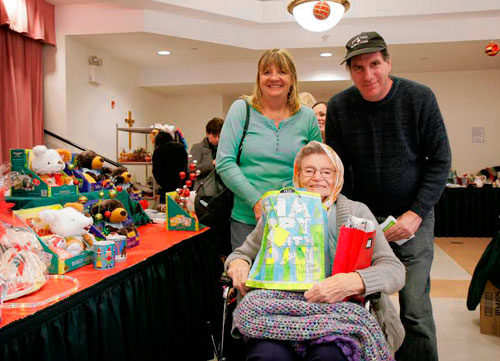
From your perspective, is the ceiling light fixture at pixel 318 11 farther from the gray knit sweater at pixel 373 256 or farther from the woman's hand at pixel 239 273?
the woman's hand at pixel 239 273

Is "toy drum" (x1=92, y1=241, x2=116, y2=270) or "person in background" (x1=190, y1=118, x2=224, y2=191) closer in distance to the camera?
"toy drum" (x1=92, y1=241, x2=116, y2=270)

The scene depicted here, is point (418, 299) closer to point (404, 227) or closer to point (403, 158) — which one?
point (404, 227)

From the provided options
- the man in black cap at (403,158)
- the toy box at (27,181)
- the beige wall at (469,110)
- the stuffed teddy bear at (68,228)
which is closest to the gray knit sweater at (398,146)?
the man in black cap at (403,158)

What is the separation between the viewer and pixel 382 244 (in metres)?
1.53

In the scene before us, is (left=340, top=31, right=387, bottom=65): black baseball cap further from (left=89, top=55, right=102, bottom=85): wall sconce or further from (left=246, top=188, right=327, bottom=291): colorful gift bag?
(left=89, top=55, right=102, bottom=85): wall sconce

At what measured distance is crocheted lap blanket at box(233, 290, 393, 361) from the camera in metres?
1.29

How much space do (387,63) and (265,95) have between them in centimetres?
54

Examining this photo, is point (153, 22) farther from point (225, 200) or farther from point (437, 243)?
point (437, 243)

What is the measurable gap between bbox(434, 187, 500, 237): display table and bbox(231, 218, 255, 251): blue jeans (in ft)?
15.9

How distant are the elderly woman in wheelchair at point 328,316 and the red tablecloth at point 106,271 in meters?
0.53

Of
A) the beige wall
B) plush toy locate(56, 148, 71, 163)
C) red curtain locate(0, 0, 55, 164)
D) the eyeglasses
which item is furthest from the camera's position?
the beige wall

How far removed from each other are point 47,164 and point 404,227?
1.72 m

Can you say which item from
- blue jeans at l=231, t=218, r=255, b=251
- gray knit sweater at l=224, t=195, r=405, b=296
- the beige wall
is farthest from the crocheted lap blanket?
the beige wall

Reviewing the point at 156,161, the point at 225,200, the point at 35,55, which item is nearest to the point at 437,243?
the point at 156,161
